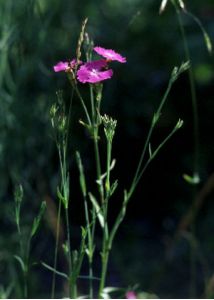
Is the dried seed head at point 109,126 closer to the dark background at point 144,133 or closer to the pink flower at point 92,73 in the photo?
the pink flower at point 92,73

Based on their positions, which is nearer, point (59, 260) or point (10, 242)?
point (10, 242)

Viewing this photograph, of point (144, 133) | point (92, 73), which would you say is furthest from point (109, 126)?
point (144, 133)

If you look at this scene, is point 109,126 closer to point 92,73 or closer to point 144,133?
point 92,73

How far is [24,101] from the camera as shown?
2.33 m

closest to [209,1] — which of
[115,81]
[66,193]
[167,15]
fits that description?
[167,15]

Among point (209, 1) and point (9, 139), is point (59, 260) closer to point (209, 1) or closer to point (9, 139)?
point (9, 139)

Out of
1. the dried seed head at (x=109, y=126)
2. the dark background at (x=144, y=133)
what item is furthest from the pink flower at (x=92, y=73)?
the dark background at (x=144, y=133)

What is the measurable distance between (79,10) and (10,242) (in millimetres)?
1028

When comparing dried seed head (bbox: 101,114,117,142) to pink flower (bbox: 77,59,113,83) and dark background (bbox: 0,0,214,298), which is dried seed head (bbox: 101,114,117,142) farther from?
dark background (bbox: 0,0,214,298)

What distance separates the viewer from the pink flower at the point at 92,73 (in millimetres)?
1100

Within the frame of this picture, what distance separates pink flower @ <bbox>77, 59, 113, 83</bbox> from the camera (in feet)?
3.61

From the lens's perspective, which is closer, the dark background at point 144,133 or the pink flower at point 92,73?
the pink flower at point 92,73

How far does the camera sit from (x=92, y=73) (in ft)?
3.67

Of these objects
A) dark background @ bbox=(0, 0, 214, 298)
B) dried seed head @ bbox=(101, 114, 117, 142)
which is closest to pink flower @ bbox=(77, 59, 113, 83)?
dried seed head @ bbox=(101, 114, 117, 142)
